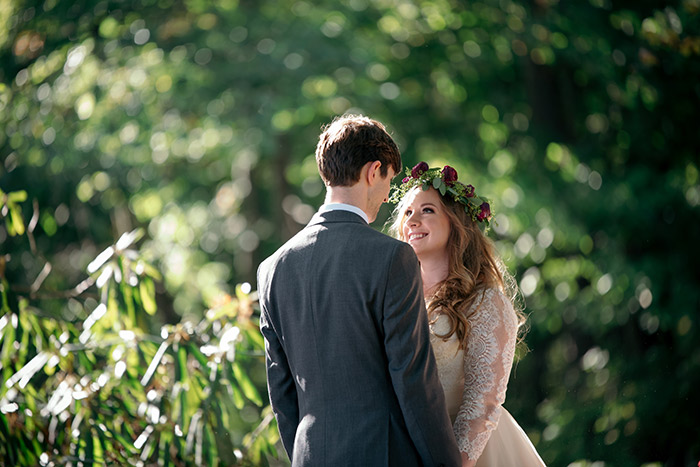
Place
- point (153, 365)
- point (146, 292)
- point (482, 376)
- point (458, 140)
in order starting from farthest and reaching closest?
point (458, 140), point (146, 292), point (153, 365), point (482, 376)

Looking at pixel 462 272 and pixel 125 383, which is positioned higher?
pixel 462 272

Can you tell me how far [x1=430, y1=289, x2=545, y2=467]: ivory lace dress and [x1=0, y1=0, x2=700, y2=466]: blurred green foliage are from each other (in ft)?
12.2

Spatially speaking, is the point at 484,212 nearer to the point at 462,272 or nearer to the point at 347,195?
the point at 462,272

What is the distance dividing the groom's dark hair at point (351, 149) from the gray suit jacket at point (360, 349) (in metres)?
0.10

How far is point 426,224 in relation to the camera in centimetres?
262

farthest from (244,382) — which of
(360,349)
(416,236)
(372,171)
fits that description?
(372,171)

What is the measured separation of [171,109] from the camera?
8.38m

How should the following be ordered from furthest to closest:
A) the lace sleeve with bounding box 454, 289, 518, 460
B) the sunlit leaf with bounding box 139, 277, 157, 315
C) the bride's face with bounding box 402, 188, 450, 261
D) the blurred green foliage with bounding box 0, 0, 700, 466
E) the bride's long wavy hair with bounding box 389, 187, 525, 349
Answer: the blurred green foliage with bounding box 0, 0, 700, 466
the sunlit leaf with bounding box 139, 277, 157, 315
the bride's face with bounding box 402, 188, 450, 261
the bride's long wavy hair with bounding box 389, 187, 525, 349
the lace sleeve with bounding box 454, 289, 518, 460

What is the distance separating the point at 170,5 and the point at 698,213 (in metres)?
5.37

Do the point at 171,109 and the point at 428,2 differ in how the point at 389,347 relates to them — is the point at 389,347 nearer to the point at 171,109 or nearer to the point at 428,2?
the point at 428,2

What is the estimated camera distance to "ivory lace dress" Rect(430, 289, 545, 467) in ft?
7.67

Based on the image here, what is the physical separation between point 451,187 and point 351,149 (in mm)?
701

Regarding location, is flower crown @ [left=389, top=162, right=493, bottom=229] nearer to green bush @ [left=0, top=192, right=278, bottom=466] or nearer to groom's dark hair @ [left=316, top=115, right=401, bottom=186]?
groom's dark hair @ [left=316, top=115, right=401, bottom=186]

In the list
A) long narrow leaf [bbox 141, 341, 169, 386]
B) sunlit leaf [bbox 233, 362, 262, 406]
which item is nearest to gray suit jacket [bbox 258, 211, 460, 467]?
sunlit leaf [bbox 233, 362, 262, 406]
